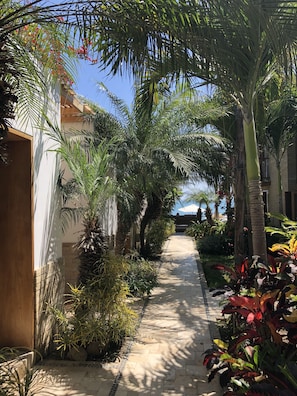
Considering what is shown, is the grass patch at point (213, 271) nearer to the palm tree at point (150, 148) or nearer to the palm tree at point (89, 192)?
the palm tree at point (89, 192)

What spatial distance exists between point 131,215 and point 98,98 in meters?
3.56

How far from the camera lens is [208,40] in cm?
372

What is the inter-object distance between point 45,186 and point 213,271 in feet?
27.3

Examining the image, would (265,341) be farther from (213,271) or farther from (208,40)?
(213,271)

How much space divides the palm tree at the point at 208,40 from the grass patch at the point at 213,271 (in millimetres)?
3677

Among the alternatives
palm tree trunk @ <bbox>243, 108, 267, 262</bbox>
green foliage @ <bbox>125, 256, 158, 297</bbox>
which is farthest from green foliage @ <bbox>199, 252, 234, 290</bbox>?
palm tree trunk @ <bbox>243, 108, 267, 262</bbox>

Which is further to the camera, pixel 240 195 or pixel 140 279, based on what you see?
pixel 140 279

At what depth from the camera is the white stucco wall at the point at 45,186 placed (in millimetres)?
4773

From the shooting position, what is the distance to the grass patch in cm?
977

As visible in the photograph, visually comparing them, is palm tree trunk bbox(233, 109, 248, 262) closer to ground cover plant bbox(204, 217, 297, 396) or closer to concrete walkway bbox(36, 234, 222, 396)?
concrete walkway bbox(36, 234, 222, 396)

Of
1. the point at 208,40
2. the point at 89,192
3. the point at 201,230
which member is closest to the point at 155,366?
the point at 89,192

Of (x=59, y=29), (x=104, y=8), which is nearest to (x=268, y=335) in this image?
(x=104, y=8)

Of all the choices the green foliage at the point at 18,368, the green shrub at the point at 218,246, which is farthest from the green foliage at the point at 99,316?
the green shrub at the point at 218,246

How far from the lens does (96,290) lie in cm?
508
